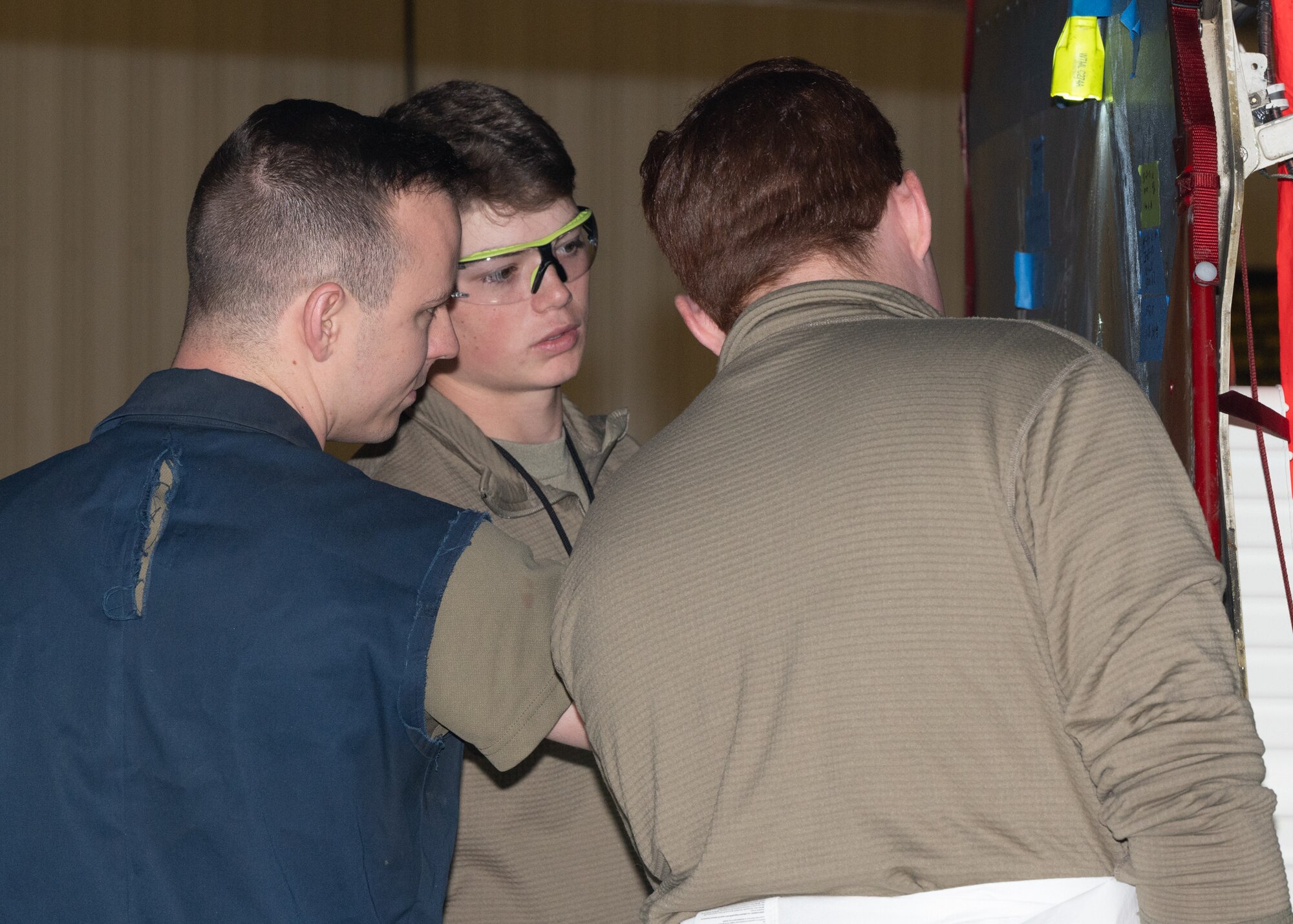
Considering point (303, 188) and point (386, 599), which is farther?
point (303, 188)

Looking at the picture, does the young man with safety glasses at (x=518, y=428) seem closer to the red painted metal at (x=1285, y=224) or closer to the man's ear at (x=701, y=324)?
the man's ear at (x=701, y=324)

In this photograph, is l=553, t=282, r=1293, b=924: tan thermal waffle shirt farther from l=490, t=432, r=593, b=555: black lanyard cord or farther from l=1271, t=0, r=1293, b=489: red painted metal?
l=490, t=432, r=593, b=555: black lanyard cord

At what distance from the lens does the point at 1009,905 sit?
0.94 metres

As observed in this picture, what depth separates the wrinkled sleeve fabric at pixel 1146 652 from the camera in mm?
881

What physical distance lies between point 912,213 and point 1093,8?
1.47 feet

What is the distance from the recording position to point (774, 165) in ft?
3.69

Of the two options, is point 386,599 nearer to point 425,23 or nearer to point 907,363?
point 907,363

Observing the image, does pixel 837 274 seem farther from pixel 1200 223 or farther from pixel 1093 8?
pixel 1093 8

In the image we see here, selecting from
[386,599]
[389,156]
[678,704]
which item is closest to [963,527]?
[678,704]

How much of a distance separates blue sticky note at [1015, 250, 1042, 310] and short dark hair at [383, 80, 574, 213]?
0.64 m

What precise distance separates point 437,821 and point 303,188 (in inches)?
25.3

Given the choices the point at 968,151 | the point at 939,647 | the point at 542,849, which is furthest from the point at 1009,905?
the point at 968,151

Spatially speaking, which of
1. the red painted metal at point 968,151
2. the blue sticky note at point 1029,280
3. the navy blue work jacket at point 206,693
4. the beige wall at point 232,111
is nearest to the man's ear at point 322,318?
the navy blue work jacket at point 206,693

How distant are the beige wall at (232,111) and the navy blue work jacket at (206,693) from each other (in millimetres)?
5135
